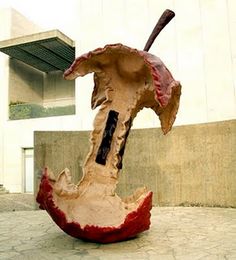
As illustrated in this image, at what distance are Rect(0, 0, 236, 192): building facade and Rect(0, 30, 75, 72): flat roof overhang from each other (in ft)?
2.58

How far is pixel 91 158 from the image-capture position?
4.66 metres

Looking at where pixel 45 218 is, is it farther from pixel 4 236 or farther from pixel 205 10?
pixel 205 10

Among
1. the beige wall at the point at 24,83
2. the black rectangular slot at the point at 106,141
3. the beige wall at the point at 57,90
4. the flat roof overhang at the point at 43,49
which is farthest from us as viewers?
the beige wall at the point at 57,90

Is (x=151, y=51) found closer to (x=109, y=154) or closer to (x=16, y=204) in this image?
(x=16, y=204)

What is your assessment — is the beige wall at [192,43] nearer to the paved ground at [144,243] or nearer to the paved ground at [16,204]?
the paved ground at [16,204]

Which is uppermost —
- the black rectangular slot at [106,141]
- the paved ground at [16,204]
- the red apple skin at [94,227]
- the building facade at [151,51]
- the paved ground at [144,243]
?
the building facade at [151,51]

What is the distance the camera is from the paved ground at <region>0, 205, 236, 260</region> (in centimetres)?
384

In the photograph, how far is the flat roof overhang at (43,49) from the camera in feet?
50.3

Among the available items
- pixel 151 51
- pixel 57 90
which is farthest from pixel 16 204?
pixel 57 90

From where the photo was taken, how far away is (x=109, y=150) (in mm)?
4629

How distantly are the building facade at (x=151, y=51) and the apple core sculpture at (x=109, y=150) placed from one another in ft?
23.5

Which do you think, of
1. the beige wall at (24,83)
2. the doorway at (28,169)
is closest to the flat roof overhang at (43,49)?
the beige wall at (24,83)

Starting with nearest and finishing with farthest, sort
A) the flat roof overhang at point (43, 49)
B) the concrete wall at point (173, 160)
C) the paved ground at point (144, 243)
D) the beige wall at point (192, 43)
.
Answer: the paved ground at point (144, 243) < the concrete wall at point (173, 160) < the beige wall at point (192, 43) < the flat roof overhang at point (43, 49)

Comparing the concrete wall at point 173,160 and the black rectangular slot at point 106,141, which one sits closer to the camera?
the black rectangular slot at point 106,141
